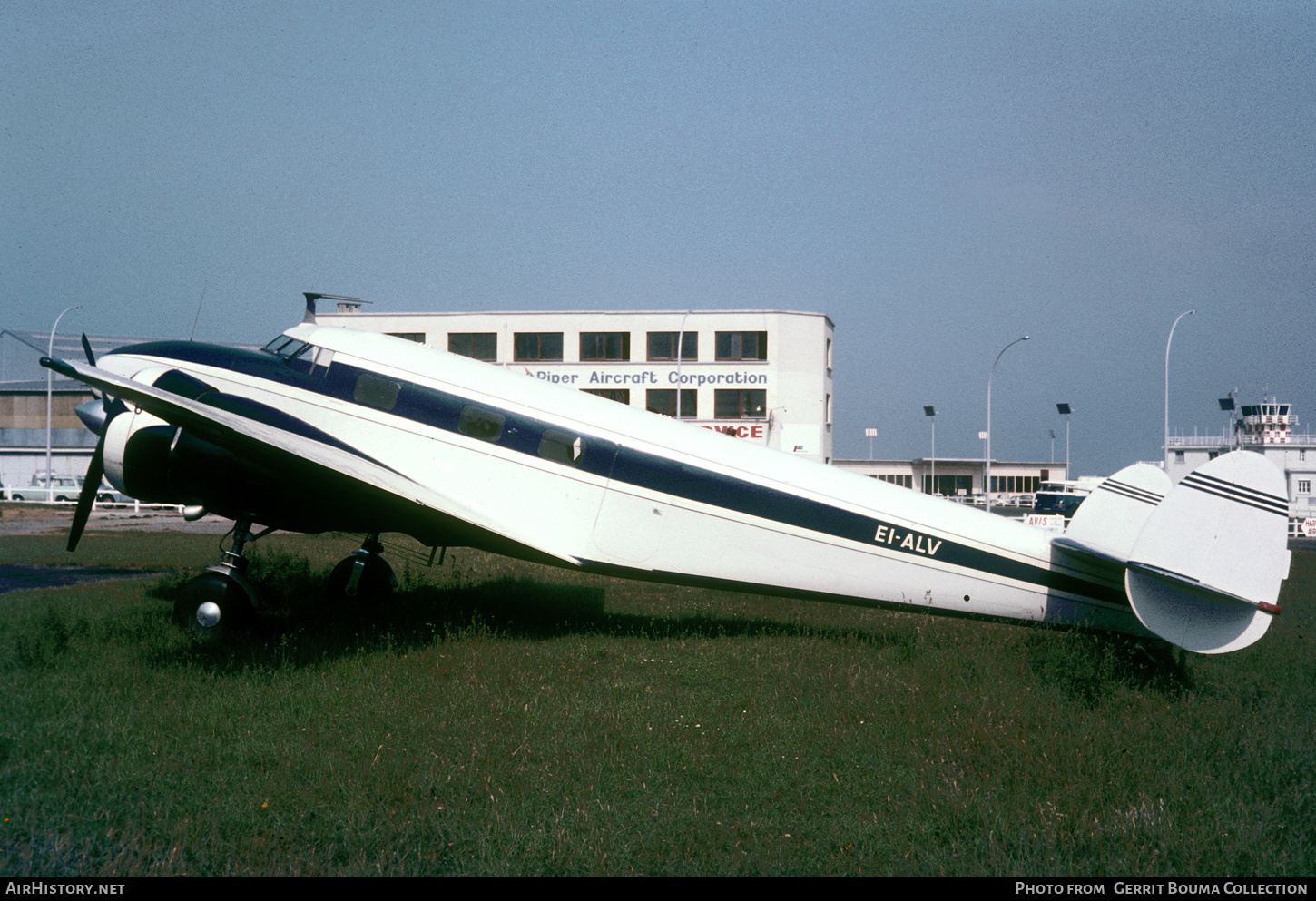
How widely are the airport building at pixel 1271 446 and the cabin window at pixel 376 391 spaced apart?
5876cm

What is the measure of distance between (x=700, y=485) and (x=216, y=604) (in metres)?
4.84

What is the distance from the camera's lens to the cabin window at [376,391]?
8.19 meters

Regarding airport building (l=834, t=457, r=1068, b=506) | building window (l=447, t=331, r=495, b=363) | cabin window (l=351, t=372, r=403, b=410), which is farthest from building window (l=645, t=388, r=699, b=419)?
airport building (l=834, t=457, r=1068, b=506)

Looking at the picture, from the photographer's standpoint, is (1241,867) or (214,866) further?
(1241,867)

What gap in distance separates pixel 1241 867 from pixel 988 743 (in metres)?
1.68

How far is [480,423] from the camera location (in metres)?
8.10

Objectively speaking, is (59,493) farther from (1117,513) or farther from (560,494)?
(1117,513)

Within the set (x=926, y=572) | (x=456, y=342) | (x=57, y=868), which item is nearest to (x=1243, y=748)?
(x=926, y=572)

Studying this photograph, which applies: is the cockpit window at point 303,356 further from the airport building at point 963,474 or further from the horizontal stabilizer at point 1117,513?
the airport building at point 963,474

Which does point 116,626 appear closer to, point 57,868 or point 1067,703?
point 57,868

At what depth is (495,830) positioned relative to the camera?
13.5 feet

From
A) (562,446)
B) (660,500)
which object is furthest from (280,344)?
(660,500)

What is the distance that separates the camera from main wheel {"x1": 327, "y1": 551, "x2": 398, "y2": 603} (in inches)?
393

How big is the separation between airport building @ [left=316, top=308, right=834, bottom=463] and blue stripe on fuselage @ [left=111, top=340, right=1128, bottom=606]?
32.6 metres
